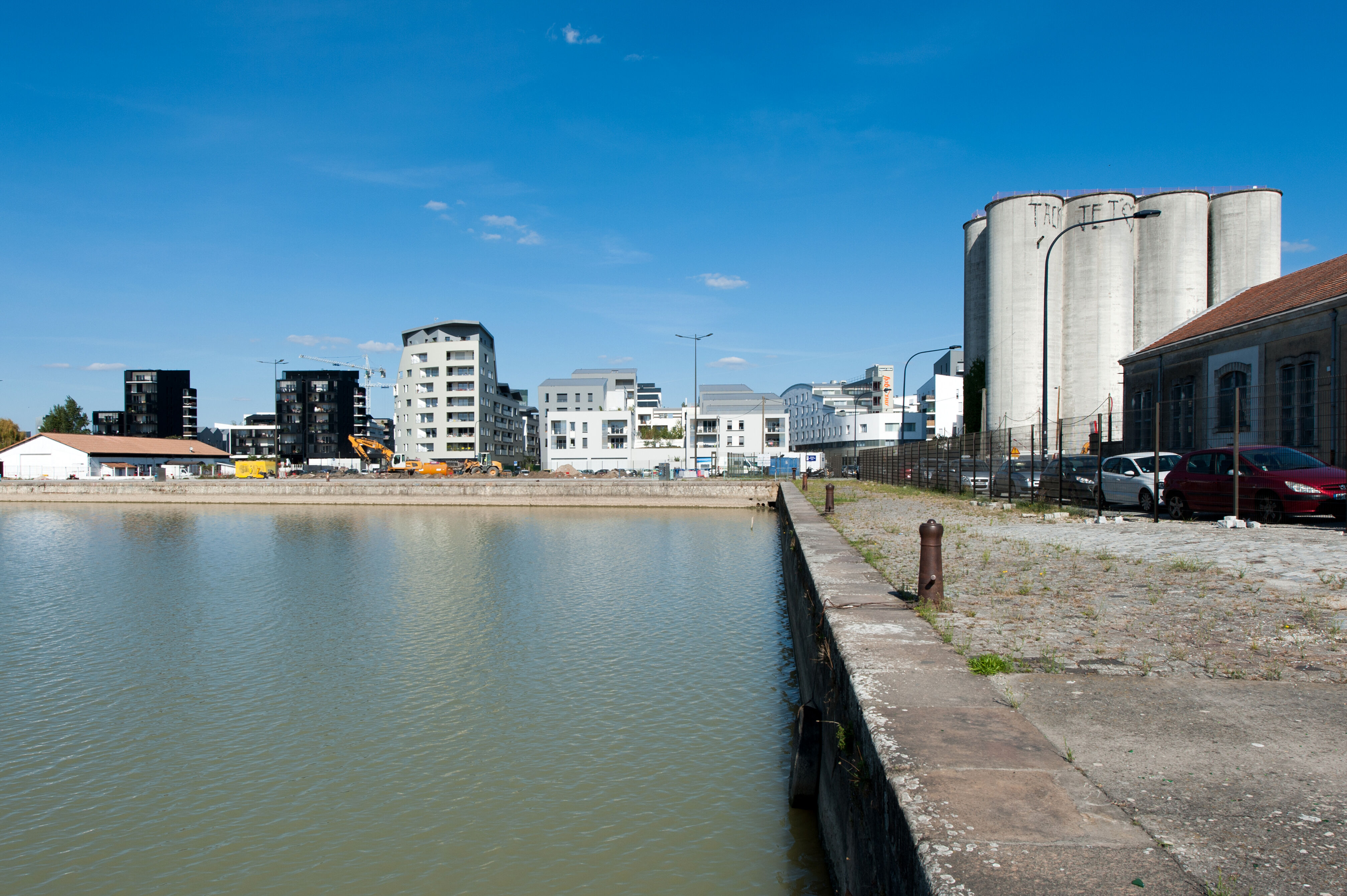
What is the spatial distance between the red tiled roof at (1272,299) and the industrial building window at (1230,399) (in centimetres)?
182

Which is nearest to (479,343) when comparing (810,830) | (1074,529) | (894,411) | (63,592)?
(894,411)

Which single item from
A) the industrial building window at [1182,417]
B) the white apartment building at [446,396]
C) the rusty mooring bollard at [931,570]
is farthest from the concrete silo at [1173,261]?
the white apartment building at [446,396]

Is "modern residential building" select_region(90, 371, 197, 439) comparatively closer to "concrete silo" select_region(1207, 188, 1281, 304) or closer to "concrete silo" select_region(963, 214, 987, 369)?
"concrete silo" select_region(963, 214, 987, 369)

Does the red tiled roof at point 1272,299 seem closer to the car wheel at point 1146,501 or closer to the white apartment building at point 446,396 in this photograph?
the car wheel at point 1146,501

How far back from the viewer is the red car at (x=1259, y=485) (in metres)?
14.7

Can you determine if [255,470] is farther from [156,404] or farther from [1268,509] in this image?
[1268,509]

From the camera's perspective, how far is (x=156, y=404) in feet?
412

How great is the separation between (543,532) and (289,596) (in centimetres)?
1476

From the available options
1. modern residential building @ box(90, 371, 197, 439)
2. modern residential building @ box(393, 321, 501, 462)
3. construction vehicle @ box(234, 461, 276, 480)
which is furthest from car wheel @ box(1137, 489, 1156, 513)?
modern residential building @ box(90, 371, 197, 439)

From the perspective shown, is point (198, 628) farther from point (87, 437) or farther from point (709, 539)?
point (87, 437)

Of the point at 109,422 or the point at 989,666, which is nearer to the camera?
the point at 989,666

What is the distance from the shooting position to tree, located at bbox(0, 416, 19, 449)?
3752 inches

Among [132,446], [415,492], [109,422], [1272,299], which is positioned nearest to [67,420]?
[109,422]

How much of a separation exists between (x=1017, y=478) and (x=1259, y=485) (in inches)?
389
